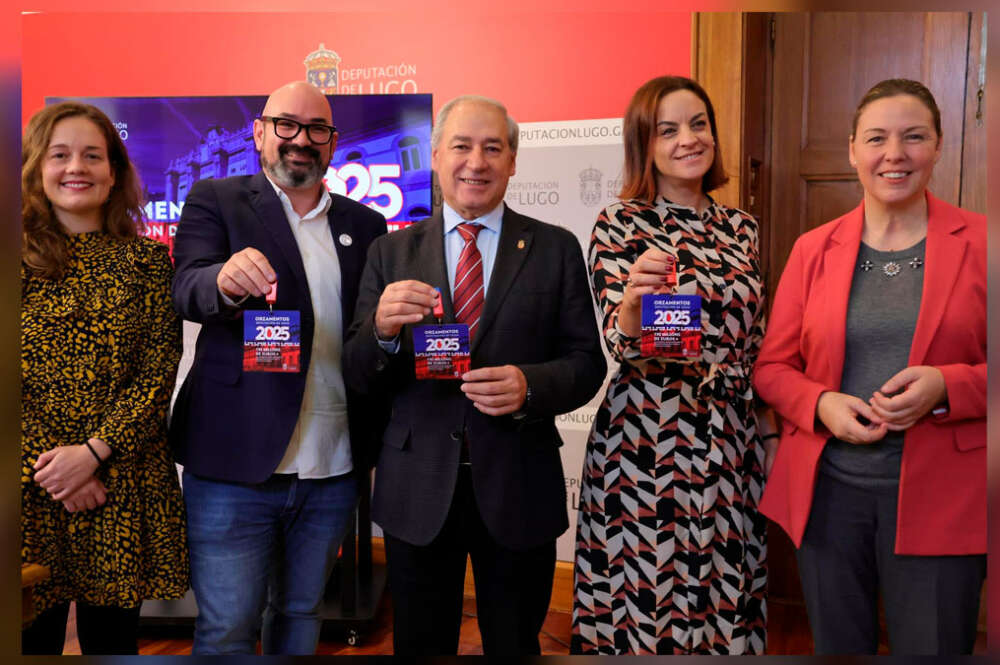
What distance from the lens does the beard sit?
186 cm

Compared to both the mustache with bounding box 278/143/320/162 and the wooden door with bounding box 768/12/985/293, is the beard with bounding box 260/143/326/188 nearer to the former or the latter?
the mustache with bounding box 278/143/320/162

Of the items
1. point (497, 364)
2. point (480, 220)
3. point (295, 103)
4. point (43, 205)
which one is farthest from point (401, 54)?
point (497, 364)

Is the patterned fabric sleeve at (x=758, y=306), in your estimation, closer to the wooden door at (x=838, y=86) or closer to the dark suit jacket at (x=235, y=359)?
the wooden door at (x=838, y=86)

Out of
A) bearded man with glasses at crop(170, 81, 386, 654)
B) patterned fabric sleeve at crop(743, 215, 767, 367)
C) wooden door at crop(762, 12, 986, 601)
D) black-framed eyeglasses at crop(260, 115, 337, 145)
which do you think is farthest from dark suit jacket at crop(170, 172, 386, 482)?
wooden door at crop(762, 12, 986, 601)

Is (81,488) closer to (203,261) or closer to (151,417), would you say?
(151,417)

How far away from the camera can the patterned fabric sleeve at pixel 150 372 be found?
1772 millimetres

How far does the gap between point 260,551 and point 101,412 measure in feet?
1.60

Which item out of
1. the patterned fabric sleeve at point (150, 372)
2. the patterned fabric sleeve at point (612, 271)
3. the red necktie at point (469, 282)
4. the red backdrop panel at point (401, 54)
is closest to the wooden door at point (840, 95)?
the red backdrop panel at point (401, 54)

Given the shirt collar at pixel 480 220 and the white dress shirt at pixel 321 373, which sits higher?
the shirt collar at pixel 480 220

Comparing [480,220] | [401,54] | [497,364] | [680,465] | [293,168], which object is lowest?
[680,465]

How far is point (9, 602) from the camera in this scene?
66.1 inches

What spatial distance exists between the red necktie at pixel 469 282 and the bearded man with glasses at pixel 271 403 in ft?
0.88

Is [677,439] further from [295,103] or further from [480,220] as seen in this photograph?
[295,103]

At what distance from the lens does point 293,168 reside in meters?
1.87
